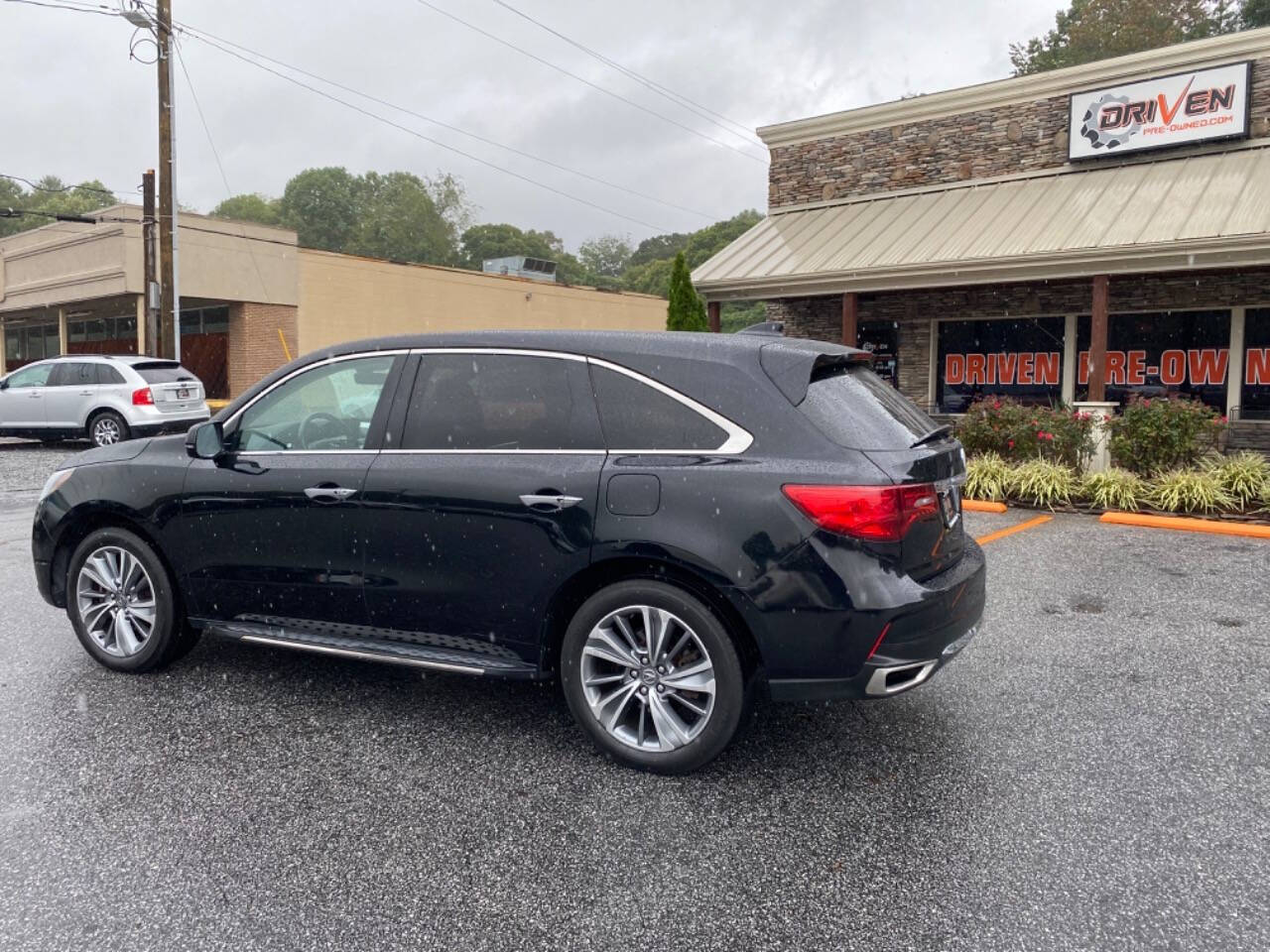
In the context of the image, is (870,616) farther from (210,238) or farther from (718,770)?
(210,238)

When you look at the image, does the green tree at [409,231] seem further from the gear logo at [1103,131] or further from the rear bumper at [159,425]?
the gear logo at [1103,131]

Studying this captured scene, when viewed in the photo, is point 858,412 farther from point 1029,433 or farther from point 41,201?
point 41,201

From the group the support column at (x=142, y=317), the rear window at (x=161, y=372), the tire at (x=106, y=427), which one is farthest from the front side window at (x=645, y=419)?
the support column at (x=142, y=317)

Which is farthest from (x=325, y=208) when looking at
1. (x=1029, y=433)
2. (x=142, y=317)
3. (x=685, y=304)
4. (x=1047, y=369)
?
(x=1029, y=433)

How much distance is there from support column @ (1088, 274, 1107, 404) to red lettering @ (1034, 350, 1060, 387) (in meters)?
3.35

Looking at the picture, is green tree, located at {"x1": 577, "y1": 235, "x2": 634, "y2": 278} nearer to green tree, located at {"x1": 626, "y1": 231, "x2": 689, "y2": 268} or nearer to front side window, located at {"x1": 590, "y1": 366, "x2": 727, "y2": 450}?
green tree, located at {"x1": 626, "y1": 231, "x2": 689, "y2": 268}

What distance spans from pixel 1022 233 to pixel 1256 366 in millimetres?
4113

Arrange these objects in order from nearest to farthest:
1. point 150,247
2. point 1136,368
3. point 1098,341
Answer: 1. point 1098,341
2. point 1136,368
3. point 150,247

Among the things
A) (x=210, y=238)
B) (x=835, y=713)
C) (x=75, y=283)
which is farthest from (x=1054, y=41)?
(x=835, y=713)

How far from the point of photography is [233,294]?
2756cm

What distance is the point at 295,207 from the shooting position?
85438 mm

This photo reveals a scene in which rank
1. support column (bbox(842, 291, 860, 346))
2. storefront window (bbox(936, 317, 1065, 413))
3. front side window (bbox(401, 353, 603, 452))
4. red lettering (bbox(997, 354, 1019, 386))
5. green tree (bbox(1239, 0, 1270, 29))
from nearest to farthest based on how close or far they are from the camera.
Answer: front side window (bbox(401, 353, 603, 452))
support column (bbox(842, 291, 860, 346))
storefront window (bbox(936, 317, 1065, 413))
red lettering (bbox(997, 354, 1019, 386))
green tree (bbox(1239, 0, 1270, 29))

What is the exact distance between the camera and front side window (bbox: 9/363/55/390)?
55.5 feet

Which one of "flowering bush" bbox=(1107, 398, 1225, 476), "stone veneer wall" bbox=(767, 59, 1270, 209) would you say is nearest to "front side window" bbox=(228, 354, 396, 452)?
"flowering bush" bbox=(1107, 398, 1225, 476)
